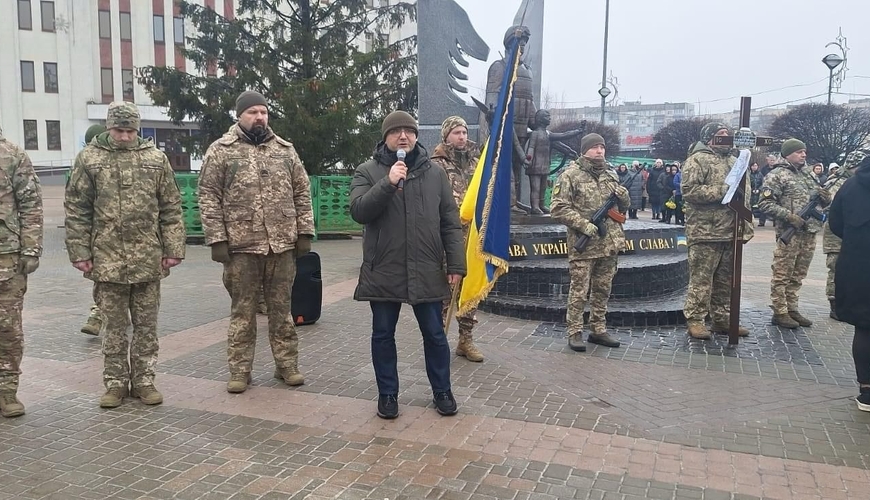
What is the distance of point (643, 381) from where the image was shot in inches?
208

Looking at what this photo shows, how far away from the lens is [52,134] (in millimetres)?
38094

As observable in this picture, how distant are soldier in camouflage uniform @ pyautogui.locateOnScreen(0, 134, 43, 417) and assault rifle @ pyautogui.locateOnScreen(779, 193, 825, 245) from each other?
693 cm

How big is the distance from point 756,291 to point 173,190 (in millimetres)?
7945

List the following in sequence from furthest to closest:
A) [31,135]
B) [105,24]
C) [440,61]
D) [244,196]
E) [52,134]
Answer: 1. [105,24]
2. [52,134]
3. [31,135]
4. [440,61]
5. [244,196]

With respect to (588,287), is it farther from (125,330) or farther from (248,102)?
(125,330)

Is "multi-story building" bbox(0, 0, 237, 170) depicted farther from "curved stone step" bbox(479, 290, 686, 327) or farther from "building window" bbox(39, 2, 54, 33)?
"curved stone step" bbox(479, 290, 686, 327)

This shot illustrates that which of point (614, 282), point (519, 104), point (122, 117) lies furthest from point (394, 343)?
point (519, 104)

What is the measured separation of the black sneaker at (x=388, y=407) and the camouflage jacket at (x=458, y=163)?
1950 mm

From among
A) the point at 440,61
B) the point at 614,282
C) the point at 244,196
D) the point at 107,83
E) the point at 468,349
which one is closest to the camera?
the point at 244,196

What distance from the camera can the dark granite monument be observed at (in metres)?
12.6

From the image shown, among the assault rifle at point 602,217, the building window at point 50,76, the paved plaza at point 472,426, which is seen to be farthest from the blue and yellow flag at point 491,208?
the building window at point 50,76

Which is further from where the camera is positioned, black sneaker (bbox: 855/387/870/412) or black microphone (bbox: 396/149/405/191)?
black sneaker (bbox: 855/387/870/412)

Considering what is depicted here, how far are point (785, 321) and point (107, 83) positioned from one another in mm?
40759

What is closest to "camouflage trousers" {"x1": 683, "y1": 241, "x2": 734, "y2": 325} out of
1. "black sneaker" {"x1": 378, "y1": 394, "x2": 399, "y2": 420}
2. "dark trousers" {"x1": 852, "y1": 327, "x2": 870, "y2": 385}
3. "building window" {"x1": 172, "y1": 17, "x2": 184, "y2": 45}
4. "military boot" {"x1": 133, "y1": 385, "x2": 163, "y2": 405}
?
"dark trousers" {"x1": 852, "y1": 327, "x2": 870, "y2": 385}
